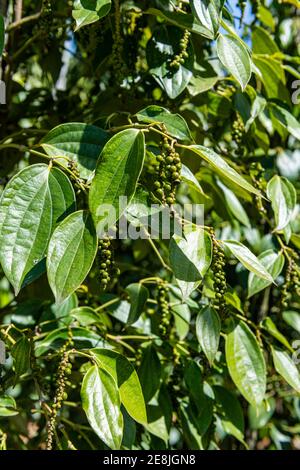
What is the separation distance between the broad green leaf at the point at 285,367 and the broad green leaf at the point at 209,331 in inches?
6.5

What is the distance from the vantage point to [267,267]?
108cm

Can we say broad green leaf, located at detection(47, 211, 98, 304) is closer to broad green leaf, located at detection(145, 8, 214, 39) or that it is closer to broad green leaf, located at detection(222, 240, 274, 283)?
broad green leaf, located at detection(222, 240, 274, 283)

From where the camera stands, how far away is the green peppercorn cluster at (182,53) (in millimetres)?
946

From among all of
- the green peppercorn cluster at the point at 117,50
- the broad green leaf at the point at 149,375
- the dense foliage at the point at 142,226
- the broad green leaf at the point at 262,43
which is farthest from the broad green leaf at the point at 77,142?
the broad green leaf at the point at 262,43

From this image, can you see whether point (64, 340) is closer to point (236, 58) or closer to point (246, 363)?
point (246, 363)

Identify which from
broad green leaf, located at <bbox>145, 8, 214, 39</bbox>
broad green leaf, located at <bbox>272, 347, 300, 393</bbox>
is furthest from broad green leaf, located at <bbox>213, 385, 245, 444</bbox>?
broad green leaf, located at <bbox>145, 8, 214, 39</bbox>

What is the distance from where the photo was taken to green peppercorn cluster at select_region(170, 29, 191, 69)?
95 cm

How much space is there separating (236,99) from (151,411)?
51 cm

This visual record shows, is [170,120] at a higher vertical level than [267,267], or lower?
higher

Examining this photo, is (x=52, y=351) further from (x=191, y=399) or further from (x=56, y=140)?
(x=56, y=140)

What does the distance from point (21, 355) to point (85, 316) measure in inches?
8.0

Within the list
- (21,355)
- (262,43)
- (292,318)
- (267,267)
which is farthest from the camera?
(292,318)

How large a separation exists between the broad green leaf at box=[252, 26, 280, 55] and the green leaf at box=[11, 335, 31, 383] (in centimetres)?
68

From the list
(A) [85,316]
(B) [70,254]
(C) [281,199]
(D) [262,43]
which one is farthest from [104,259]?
(D) [262,43]
